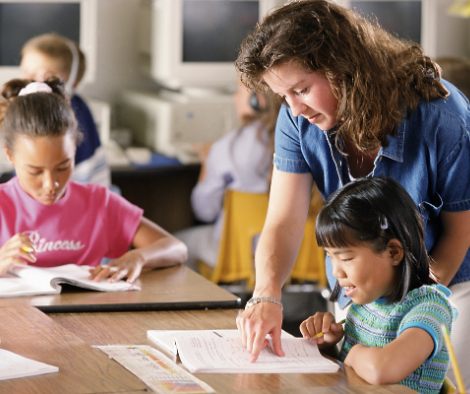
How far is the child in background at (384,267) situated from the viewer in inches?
44.6

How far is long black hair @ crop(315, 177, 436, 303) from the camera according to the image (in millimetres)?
1166

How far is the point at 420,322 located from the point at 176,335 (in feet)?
1.34

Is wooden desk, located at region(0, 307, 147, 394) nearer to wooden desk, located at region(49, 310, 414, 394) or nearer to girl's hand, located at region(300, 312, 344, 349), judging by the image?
wooden desk, located at region(49, 310, 414, 394)

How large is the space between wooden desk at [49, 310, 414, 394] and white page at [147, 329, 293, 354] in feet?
0.04

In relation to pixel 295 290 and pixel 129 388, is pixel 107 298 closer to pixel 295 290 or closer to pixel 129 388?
pixel 129 388

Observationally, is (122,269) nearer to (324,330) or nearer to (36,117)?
(36,117)

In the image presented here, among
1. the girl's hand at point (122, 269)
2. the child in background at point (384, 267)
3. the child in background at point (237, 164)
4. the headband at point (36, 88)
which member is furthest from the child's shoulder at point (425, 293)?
the child in background at point (237, 164)

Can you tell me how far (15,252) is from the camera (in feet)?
4.94

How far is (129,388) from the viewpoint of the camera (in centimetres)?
99

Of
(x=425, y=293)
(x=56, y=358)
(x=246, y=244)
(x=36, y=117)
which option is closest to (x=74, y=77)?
(x=36, y=117)

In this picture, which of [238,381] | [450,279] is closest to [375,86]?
[450,279]

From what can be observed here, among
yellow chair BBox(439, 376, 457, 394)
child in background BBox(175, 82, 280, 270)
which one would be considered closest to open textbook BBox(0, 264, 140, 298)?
yellow chair BBox(439, 376, 457, 394)

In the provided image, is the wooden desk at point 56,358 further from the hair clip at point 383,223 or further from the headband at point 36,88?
the headband at point 36,88

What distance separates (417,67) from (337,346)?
54 cm
